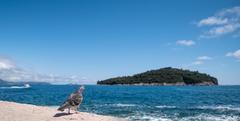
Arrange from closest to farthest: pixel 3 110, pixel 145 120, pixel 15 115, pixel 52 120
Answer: pixel 52 120 < pixel 15 115 < pixel 3 110 < pixel 145 120

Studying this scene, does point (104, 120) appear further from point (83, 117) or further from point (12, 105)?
point (12, 105)

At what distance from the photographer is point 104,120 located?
2128 cm

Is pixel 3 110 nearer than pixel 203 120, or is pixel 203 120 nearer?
pixel 3 110

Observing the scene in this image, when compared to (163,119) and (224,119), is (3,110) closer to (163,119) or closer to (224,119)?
(163,119)

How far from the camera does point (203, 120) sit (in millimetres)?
31609

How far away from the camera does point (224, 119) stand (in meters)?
32.5

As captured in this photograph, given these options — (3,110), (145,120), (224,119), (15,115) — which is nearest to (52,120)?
(15,115)

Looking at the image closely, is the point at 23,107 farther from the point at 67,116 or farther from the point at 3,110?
the point at 67,116

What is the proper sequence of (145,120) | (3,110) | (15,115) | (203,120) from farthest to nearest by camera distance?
(203,120), (145,120), (3,110), (15,115)

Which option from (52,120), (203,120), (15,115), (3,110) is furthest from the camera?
(203,120)

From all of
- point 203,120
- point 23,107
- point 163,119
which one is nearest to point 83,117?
point 23,107

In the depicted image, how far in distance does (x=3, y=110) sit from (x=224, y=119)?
18.8 metres

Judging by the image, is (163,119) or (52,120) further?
(163,119)

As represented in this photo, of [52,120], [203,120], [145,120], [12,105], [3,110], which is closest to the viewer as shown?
[52,120]
